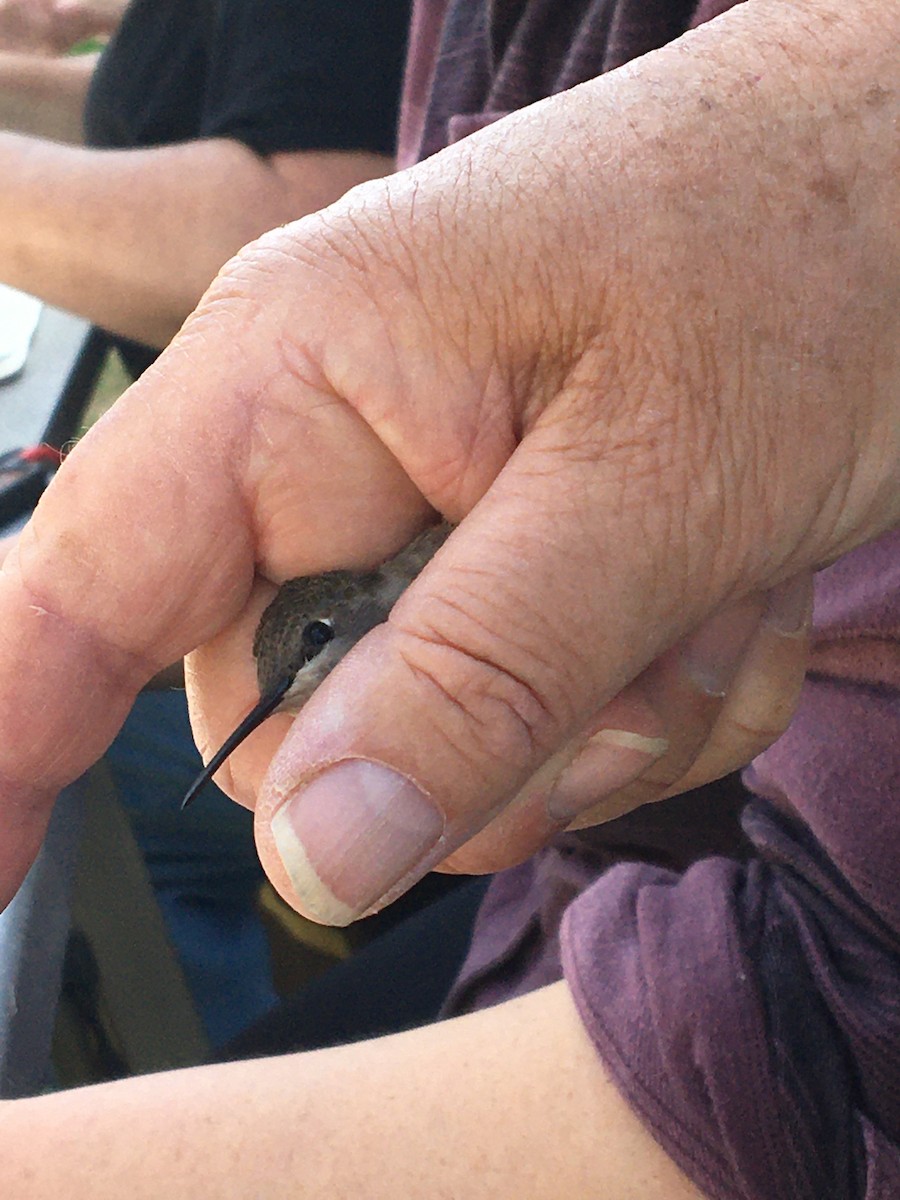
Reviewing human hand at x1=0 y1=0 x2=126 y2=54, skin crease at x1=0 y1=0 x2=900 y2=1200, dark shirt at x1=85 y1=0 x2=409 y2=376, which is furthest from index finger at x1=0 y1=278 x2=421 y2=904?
human hand at x1=0 y1=0 x2=126 y2=54

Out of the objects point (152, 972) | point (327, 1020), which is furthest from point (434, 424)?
point (152, 972)

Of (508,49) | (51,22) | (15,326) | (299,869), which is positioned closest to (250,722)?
(299,869)

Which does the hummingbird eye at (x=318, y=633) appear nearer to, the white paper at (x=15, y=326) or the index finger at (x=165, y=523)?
the index finger at (x=165, y=523)

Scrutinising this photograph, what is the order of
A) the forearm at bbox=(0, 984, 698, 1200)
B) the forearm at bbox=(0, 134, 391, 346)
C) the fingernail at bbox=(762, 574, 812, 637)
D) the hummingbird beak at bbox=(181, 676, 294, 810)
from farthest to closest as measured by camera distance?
the forearm at bbox=(0, 134, 391, 346), the hummingbird beak at bbox=(181, 676, 294, 810), the fingernail at bbox=(762, 574, 812, 637), the forearm at bbox=(0, 984, 698, 1200)

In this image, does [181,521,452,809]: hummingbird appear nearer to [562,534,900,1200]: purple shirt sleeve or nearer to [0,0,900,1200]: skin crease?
[0,0,900,1200]: skin crease

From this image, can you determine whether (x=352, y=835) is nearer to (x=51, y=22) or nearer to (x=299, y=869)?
(x=299, y=869)

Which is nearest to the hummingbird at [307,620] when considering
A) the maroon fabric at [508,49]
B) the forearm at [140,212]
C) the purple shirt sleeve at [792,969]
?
the purple shirt sleeve at [792,969]
